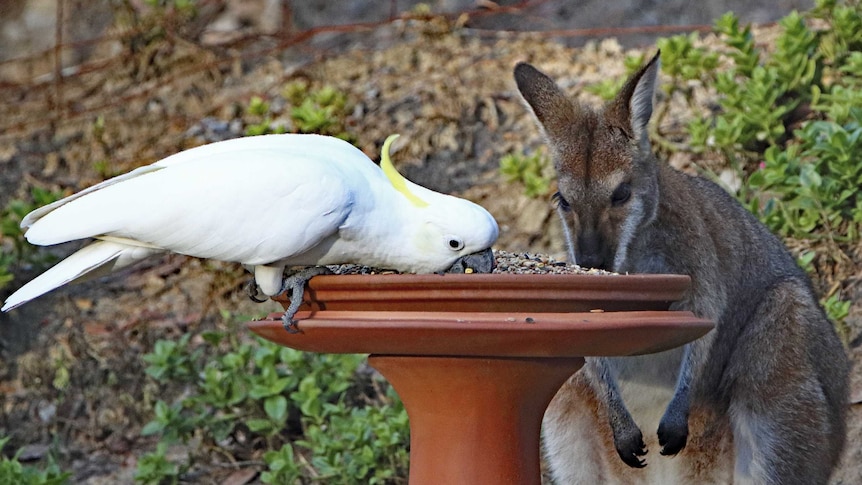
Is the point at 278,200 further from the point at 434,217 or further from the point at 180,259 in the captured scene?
the point at 180,259

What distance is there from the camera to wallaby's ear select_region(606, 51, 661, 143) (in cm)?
412

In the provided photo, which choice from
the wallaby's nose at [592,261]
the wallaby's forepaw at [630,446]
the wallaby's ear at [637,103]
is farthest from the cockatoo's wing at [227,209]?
the wallaby's forepaw at [630,446]

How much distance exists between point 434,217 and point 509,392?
21.7 inches

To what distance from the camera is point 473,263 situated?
3105mm

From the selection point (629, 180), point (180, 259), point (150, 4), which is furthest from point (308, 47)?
point (629, 180)

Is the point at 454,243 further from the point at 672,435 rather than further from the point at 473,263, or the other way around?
the point at 672,435

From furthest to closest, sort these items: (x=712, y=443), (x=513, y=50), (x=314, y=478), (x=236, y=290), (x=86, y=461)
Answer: (x=513, y=50)
(x=236, y=290)
(x=86, y=461)
(x=314, y=478)
(x=712, y=443)

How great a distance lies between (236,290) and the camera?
22.2ft

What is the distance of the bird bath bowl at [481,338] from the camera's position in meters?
2.92

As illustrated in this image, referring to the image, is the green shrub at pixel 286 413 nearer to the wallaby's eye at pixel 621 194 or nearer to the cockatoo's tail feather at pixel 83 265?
the wallaby's eye at pixel 621 194

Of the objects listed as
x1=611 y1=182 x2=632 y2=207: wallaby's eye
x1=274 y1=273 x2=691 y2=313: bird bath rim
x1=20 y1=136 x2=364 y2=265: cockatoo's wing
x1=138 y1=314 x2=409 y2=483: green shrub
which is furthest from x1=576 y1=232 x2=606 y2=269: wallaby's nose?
x1=138 y1=314 x2=409 y2=483: green shrub

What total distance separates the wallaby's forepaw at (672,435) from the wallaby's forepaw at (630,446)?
0.26 ft

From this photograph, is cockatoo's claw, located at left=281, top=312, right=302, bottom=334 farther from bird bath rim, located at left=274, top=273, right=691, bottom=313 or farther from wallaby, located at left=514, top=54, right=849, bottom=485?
wallaby, located at left=514, top=54, right=849, bottom=485

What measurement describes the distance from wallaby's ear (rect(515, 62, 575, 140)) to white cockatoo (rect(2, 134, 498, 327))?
1.31 metres
